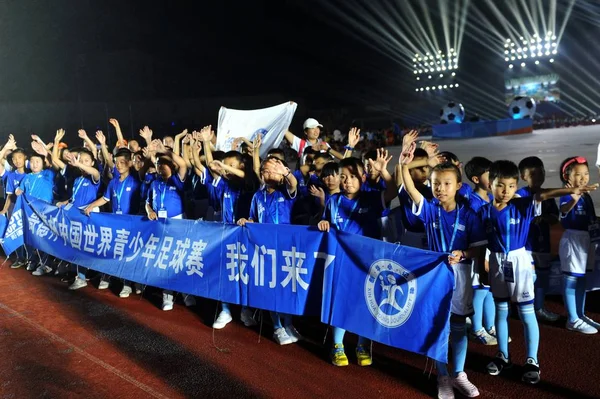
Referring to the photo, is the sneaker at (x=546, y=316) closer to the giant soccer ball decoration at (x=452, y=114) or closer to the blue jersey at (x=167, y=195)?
the blue jersey at (x=167, y=195)

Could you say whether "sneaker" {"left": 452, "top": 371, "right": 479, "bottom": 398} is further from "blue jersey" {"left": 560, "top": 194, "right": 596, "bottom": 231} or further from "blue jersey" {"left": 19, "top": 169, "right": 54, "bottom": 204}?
"blue jersey" {"left": 19, "top": 169, "right": 54, "bottom": 204}

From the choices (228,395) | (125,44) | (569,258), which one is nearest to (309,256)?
(228,395)

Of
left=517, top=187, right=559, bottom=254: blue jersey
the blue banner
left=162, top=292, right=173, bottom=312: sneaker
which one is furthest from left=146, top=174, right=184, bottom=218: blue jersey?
left=517, top=187, right=559, bottom=254: blue jersey

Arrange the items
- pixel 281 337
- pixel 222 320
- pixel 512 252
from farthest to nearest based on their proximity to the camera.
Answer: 1. pixel 222 320
2. pixel 281 337
3. pixel 512 252

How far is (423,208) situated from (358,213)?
0.62 metres

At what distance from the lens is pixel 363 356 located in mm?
4078

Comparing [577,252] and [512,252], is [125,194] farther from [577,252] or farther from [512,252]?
[577,252]

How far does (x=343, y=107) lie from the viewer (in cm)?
4541

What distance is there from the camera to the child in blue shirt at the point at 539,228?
4.35m

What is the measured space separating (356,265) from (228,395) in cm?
137

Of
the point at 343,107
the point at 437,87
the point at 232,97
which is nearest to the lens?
the point at 232,97

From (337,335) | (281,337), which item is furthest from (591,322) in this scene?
(281,337)

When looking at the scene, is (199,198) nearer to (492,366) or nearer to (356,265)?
(356,265)

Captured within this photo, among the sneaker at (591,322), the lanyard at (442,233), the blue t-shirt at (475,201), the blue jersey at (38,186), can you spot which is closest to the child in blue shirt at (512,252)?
the lanyard at (442,233)
